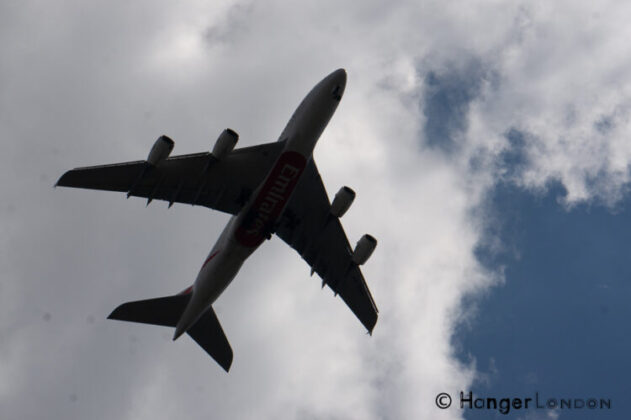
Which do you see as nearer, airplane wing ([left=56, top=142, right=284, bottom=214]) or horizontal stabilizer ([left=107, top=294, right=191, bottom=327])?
airplane wing ([left=56, top=142, right=284, bottom=214])

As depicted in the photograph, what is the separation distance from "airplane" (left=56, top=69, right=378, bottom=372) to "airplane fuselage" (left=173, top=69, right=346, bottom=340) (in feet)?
0.17

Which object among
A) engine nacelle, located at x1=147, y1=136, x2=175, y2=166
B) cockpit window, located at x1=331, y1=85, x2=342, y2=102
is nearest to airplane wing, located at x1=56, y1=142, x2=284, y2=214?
engine nacelle, located at x1=147, y1=136, x2=175, y2=166

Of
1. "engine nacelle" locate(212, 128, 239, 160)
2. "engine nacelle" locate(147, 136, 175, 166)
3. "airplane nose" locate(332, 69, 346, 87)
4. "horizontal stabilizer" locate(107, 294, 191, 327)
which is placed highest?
"airplane nose" locate(332, 69, 346, 87)

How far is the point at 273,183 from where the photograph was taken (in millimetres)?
35094

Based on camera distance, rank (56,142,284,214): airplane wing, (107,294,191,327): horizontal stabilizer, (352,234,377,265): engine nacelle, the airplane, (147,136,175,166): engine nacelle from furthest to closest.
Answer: (352,234,377,265): engine nacelle → (107,294,191,327): horizontal stabilizer → the airplane → (56,142,284,214): airplane wing → (147,136,175,166): engine nacelle

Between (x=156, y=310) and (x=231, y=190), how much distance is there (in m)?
8.17

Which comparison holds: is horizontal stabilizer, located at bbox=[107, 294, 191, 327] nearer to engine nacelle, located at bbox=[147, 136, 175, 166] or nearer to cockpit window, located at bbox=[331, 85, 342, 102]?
engine nacelle, located at bbox=[147, 136, 175, 166]

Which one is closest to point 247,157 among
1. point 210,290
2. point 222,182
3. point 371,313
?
point 222,182

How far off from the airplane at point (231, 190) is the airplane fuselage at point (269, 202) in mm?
53

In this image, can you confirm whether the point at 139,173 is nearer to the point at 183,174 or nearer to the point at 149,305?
the point at 183,174

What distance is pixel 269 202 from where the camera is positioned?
35531 millimetres

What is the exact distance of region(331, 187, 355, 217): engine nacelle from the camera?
37719 mm

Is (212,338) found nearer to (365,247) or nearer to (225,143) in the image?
(365,247)

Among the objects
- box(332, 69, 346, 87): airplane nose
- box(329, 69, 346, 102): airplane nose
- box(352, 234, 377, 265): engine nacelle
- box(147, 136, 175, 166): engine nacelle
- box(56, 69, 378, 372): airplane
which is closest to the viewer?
box(147, 136, 175, 166): engine nacelle
